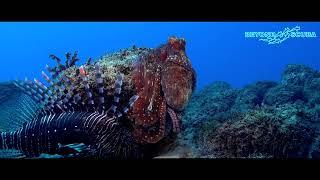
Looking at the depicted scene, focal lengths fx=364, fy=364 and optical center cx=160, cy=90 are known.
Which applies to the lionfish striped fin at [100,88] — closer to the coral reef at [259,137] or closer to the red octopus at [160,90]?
the red octopus at [160,90]

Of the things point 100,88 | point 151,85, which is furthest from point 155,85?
point 100,88

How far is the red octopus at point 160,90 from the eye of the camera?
4.78 metres

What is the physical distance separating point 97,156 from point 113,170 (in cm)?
29

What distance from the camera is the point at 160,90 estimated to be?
4.99 meters

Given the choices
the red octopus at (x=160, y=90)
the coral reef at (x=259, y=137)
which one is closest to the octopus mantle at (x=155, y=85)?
the red octopus at (x=160, y=90)

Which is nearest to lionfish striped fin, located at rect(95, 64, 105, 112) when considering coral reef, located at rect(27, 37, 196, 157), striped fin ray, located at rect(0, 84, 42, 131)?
coral reef, located at rect(27, 37, 196, 157)

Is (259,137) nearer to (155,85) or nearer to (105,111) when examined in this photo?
(155,85)

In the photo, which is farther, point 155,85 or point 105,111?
point 155,85

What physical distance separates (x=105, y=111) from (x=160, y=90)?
0.84 metres

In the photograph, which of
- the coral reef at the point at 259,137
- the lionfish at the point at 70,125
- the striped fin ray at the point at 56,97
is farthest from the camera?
the coral reef at the point at 259,137

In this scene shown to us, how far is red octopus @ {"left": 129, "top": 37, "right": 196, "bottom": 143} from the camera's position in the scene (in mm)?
4781

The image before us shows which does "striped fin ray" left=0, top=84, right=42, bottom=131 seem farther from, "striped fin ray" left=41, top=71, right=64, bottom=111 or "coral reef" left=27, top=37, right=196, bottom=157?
"coral reef" left=27, top=37, right=196, bottom=157

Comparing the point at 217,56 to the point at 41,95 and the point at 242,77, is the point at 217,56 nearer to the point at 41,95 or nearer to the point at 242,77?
the point at 242,77
